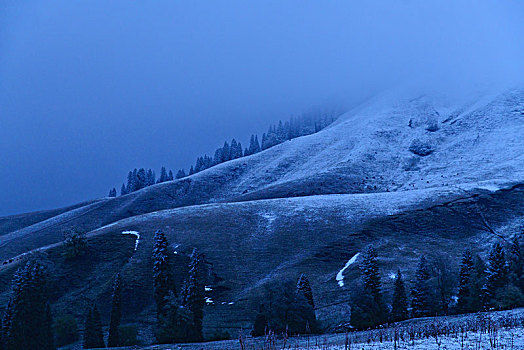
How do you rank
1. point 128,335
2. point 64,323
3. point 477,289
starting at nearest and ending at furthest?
point 477,289, point 128,335, point 64,323

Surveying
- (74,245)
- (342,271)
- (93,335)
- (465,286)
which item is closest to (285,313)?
(93,335)

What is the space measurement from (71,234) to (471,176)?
10334 cm

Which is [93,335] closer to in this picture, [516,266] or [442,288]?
[442,288]

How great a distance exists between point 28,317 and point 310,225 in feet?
169

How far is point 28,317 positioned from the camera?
45.4m

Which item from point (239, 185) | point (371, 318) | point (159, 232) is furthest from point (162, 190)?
point (371, 318)

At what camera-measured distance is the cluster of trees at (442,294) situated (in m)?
45.8

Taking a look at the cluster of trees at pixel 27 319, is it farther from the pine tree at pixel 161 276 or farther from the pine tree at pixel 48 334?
the pine tree at pixel 161 276

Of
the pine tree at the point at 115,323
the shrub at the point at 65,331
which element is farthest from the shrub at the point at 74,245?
the shrub at the point at 65,331

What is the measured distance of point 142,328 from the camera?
53469 mm

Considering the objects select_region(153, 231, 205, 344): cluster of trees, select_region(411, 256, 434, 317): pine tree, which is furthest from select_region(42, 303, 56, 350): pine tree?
select_region(411, 256, 434, 317): pine tree

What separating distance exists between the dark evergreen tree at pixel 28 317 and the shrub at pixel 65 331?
4.06 m

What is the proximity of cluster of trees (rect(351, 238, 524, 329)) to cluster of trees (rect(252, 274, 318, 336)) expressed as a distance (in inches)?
218

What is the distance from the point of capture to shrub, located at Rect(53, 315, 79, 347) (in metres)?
49.9
